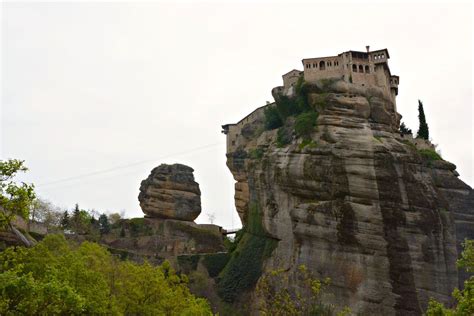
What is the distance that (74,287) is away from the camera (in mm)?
17750

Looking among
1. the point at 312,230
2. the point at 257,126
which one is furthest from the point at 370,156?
the point at 257,126

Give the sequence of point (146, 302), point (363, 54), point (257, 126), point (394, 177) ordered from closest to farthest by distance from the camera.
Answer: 1. point (146, 302)
2. point (394, 177)
3. point (363, 54)
4. point (257, 126)

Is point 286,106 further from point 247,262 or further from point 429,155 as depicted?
point 247,262

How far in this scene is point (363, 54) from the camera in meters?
52.7

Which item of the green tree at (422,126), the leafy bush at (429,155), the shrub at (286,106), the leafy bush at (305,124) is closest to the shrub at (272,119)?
the shrub at (286,106)

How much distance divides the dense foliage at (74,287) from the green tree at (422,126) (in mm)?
36770

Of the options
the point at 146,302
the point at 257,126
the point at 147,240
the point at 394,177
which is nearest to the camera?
the point at 146,302

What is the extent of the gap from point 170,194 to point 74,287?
4543 centimetres

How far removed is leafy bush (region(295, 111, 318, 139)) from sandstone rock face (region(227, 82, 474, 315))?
809 millimetres

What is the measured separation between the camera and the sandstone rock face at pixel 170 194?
2456 inches

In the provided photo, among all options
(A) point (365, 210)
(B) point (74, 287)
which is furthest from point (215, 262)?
(B) point (74, 287)

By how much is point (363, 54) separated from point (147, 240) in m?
35.2

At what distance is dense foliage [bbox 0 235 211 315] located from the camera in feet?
43.7

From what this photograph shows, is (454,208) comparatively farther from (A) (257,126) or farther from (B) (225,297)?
(A) (257,126)
